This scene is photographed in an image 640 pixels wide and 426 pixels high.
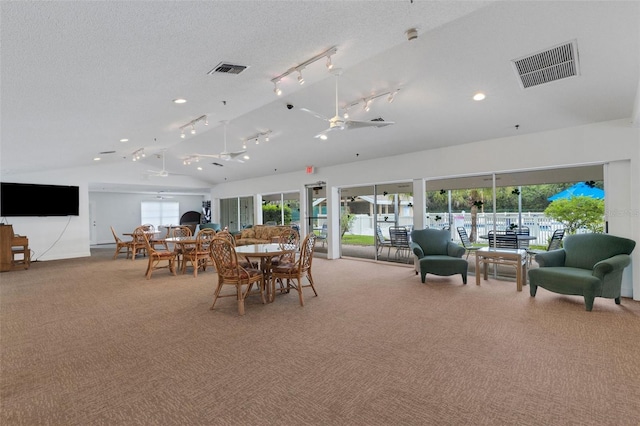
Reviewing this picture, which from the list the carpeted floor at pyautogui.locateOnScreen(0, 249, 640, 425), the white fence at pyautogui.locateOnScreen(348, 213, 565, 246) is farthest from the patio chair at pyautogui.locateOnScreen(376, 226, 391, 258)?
the carpeted floor at pyautogui.locateOnScreen(0, 249, 640, 425)

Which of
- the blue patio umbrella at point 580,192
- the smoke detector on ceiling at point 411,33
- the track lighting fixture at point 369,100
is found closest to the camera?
the smoke detector on ceiling at point 411,33

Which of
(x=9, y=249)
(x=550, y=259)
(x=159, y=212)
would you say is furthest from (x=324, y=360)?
(x=159, y=212)

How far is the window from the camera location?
15.3 meters

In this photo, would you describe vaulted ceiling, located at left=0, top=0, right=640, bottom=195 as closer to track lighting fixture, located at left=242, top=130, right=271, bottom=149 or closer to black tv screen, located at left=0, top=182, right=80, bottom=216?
track lighting fixture, located at left=242, top=130, right=271, bottom=149

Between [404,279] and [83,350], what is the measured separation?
496cm

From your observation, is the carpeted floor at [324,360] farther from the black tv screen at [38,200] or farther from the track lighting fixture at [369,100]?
the black tv screen at [38,200]

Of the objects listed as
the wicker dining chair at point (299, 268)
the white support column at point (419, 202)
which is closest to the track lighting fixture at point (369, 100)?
the wicker dining chair at point (299, 268)

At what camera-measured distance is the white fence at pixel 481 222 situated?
617 cm

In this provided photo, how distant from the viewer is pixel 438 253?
6324 millimetres

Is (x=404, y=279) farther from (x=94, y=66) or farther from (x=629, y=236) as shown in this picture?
(x=94, y=66)

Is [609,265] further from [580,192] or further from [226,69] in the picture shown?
[226,69]

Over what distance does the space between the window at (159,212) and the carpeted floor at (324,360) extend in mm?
→ 10766

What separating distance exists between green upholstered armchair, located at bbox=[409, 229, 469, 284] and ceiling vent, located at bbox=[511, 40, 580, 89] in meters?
3.01

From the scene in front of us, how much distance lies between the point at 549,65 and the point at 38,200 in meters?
12.2
